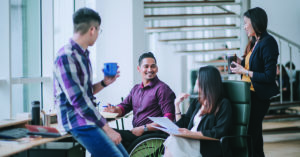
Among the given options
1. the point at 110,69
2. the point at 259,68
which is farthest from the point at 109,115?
the point at 259,68

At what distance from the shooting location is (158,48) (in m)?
7.50

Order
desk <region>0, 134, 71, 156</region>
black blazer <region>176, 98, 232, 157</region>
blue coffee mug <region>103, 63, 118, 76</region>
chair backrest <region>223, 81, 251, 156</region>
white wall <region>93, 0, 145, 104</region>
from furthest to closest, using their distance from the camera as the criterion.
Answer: white wall <region>93, 0, 145, 104</region>
chair backrest <region>223, 81, 251, 156</region>
black blazer <region>176, 98, 232, 157</region>
blue coffee mug <region>103, 63, 118, 76</region>
desk <region>0, 134, 71, 156</region>

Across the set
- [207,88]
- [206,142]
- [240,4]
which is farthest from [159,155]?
[240,4]

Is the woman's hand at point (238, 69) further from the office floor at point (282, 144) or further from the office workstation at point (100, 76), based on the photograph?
the office floor at point (282, 144)

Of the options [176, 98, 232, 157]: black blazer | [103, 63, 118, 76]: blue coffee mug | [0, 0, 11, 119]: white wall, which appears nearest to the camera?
[103, 63, 118, 76]: blue coffee mug

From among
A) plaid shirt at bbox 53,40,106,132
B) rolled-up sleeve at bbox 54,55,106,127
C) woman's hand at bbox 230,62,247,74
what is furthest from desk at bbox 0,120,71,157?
woman's hand at bbox 230,62,247,74

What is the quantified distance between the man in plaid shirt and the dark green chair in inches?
38.9

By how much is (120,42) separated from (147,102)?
1538 millimetres

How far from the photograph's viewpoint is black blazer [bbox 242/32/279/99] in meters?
2.67

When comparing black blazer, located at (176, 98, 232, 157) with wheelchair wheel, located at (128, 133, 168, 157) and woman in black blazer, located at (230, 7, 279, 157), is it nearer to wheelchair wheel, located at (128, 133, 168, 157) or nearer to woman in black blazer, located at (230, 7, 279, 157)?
wheelchair wheel, located at (128, 133, 168, 157)

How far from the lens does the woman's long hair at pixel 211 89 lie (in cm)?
235

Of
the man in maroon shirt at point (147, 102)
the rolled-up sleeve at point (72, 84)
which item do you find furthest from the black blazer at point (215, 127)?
the rolled-up sleeve at point (72, 84)

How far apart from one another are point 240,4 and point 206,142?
Answer: 341cm

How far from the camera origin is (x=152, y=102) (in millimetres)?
2877
